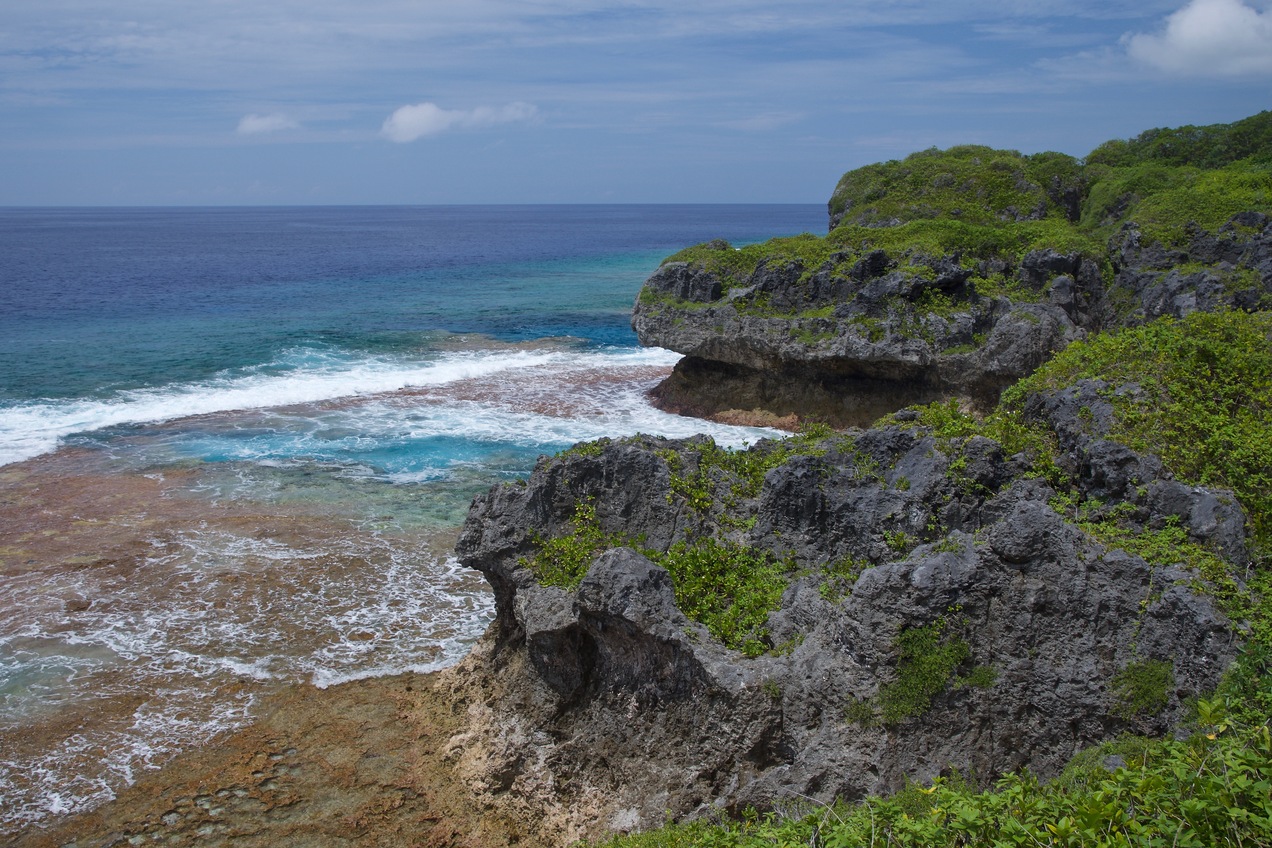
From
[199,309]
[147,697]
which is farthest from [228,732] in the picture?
[199,309]

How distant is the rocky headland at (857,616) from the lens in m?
9.71

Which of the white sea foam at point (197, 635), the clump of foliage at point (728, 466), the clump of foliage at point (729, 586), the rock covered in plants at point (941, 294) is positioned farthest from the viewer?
the rock covered in plants at point (941, 294)

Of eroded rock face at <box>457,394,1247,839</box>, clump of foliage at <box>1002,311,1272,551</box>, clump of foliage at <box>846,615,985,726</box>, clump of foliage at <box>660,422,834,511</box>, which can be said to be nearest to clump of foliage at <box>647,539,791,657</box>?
eroded rock face at <box>457,394,1247,839</box>

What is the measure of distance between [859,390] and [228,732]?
76.5 feet

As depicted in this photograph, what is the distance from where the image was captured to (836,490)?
1287 cm

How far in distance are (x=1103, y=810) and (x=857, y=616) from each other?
3.73 m

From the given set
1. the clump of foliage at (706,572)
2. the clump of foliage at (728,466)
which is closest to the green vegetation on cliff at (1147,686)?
the clump of foliage at (728,466)

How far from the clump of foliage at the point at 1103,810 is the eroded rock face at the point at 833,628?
1100 mm

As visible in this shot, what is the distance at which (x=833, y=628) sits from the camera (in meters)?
10.5

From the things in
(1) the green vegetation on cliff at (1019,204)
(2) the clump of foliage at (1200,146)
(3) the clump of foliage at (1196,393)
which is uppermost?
(2) the clump of foliage at (1200,146)

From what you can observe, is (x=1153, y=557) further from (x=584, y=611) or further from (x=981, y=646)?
(x=584, y=611)

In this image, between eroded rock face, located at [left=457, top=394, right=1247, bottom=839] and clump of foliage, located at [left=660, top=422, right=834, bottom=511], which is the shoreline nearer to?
eroded rock face, located at [left=457, top=394, right=1247, bottom=839]

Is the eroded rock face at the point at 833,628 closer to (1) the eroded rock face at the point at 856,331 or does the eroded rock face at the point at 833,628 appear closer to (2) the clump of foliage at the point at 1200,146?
(1) the eroded rock face at the point at 856,331

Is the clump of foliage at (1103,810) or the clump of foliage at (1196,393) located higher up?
the clump of foliage at (1196,393)
